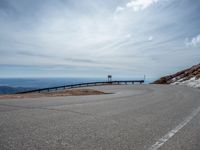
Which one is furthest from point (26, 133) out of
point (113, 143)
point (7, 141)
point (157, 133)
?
point (157, 133)

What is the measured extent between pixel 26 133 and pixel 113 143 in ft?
7.03

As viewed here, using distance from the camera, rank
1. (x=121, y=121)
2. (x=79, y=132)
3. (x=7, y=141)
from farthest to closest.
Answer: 1. (x=121, y=121)
2. (x=79, y=132)
3. (x=7, y=141)

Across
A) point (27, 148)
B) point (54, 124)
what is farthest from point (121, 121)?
point (27, 148)

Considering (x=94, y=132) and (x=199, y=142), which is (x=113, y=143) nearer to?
(x=94, y=132)

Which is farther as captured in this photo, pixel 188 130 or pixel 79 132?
pixel 188 130

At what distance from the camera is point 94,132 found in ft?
16.7

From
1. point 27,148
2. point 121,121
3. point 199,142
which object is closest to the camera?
point 27,148

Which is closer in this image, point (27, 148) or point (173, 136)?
point (27, 148)

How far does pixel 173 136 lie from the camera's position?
5.04 m

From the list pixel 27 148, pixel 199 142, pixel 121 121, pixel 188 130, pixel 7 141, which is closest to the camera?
pixel 27 148

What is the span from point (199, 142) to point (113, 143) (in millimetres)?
2071

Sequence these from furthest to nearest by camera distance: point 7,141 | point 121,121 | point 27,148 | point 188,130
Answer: point 121,121
point 188,130
point 7,141
point 27,148

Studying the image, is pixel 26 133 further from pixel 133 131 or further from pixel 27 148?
pixel 133 131

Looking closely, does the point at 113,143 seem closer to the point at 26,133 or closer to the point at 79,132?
the point at 79,132
